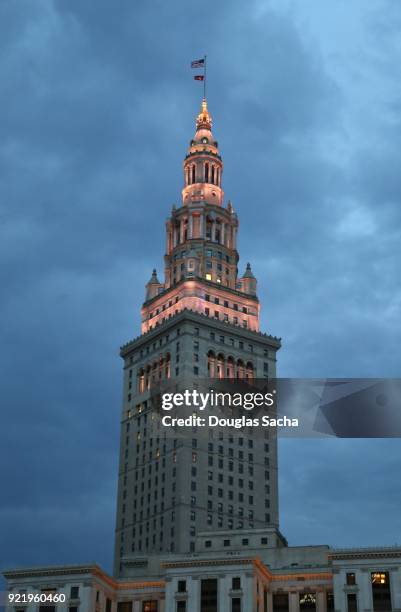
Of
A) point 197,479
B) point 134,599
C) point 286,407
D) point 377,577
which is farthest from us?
point 197,479

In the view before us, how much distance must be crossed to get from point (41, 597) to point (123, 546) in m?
41.3

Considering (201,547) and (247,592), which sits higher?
(201,547)

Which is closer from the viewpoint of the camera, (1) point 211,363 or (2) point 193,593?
(2) point 193,593

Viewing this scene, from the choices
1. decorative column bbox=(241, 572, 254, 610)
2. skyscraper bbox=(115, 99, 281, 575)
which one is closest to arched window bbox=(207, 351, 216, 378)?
skyscraper bbox=(115, 99, 281, 575)

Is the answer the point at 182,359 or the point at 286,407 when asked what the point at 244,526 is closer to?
the point at 182,359

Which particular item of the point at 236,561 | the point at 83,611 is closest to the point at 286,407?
the point at 236,561

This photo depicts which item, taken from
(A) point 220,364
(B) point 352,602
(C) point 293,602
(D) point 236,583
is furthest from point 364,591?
(A) point 220,364

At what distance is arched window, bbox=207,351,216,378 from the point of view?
7738 inches

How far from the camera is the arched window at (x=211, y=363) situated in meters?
197

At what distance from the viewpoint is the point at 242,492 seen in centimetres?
18738

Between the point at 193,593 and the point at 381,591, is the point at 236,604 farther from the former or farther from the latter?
the point at 381,591

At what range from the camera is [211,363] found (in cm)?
19800

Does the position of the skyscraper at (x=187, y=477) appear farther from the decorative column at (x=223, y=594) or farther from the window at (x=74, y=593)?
the decorative column at (x=223, y=594)

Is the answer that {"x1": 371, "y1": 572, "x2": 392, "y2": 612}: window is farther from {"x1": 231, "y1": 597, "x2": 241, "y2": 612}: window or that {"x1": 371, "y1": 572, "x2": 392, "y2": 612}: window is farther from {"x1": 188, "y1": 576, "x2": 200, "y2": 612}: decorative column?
{"x1": 188, "y1": 576, "x2": 200, "y2": 612}: decorative column
